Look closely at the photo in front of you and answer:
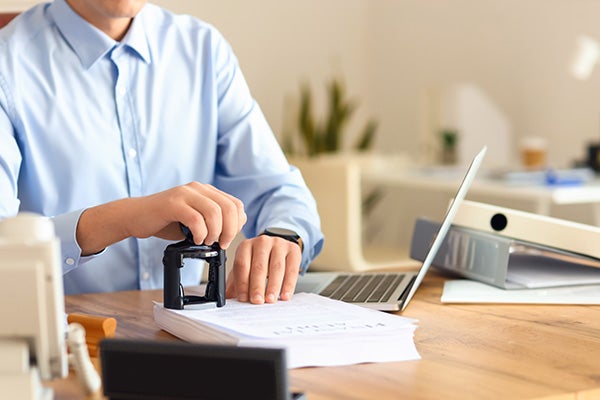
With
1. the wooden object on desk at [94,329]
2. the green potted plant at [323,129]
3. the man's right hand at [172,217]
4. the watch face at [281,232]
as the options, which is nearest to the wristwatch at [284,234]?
the watch face at [281,232]

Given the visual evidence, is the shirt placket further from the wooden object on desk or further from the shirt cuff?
the wooden object on desk

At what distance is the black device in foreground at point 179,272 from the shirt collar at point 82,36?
0.65m

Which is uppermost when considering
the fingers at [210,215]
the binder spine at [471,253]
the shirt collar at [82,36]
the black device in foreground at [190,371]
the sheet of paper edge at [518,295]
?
the shirt collar at [82,36]

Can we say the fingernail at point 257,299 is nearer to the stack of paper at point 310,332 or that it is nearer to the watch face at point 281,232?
the stack of paper at point 310,332

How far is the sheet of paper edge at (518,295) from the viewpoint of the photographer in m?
1.48

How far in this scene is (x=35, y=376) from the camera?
913mm

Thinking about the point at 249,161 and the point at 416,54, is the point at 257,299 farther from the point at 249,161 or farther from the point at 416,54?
the point at 416,54

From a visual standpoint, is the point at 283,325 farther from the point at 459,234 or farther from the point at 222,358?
the point at 459,234

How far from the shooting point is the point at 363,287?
155 cm

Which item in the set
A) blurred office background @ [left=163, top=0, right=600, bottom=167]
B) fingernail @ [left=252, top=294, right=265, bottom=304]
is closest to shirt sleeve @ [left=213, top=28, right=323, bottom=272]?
fingernail @ [left=252, top=294, right=265, bottom=304]

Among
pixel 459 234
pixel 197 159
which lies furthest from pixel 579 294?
pixel 197 159

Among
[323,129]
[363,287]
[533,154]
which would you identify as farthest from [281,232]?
[323,129]

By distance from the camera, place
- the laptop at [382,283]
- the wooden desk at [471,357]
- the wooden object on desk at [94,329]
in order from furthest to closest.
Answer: the laptop at [382,283], the wooden object on desk at [94,329], the wooden desk at [471,357]

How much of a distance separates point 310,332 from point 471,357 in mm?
197
